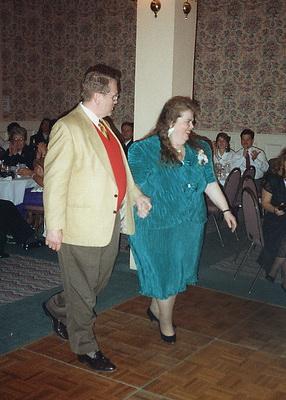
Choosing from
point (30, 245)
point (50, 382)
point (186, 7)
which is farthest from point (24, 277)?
point (186, 7)

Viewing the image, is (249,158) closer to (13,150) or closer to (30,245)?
(13,150)

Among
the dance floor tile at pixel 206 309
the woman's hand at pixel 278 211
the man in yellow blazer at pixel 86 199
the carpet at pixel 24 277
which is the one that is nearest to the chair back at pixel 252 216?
the woman's hand at pixel 278 211

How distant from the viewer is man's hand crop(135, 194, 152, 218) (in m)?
2.65

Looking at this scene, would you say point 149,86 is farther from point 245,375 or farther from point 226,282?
point 245,375

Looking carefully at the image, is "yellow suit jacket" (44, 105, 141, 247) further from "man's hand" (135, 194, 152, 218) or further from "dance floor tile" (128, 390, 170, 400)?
"dance floor tile" (128, 390, 170, 400)

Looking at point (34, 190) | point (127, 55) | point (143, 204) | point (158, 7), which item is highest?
point (158, 7)

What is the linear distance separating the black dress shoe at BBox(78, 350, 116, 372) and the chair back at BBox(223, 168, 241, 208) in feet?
10.3

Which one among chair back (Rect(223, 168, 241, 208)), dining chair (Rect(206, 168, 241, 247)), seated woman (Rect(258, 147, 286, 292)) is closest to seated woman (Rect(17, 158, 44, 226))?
dining chair (Rect(206, 168, 241, 247))

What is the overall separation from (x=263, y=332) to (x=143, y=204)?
4.05ft

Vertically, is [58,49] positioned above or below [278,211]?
above

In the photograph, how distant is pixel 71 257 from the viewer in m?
2.47

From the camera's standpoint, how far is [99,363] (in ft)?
8.40

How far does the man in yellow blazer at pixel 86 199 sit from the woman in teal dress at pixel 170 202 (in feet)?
0.76

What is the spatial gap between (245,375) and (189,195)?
1.01 metres
